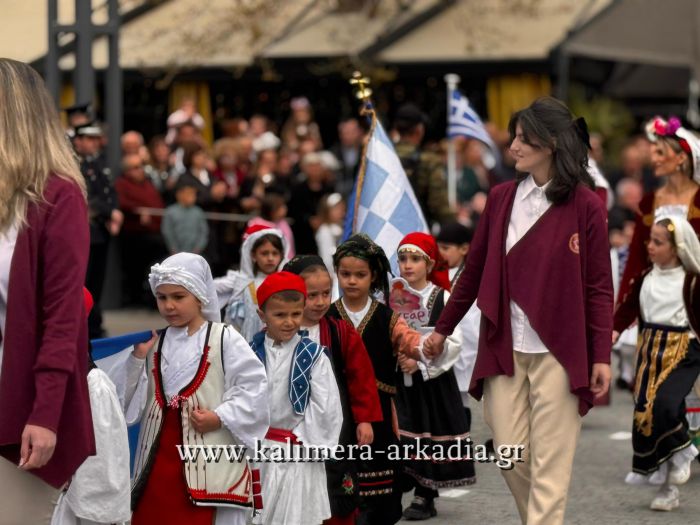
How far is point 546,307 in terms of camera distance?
6.23 m

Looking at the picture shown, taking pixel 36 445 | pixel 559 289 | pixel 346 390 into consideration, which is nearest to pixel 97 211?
pixel 346 390

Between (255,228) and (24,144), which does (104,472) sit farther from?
(255,228)

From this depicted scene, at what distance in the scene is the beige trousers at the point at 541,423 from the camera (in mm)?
6262

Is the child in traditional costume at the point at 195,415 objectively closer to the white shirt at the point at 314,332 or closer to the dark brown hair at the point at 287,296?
the dark brown hair at the point at 287,296

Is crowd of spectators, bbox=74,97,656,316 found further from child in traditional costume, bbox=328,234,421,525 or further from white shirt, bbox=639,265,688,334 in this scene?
child in traditional costume, bbox=328,234,421,525

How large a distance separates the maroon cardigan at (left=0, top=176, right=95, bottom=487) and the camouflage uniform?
22.2ft

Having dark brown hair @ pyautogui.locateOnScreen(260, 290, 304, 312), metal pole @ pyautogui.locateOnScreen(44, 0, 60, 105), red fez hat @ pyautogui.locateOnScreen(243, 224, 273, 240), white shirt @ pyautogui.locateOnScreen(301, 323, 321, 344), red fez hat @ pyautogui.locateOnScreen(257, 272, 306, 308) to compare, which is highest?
metal pole @ pyautogui.locateOnScreen(44, 0, 60, 105)

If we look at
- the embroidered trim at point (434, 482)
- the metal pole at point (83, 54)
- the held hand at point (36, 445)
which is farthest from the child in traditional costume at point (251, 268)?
the metal pole at point (83, 54)

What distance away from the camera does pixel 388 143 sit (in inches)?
362

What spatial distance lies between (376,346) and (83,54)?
26.8ft

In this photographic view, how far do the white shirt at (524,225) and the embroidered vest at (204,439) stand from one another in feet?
3.93

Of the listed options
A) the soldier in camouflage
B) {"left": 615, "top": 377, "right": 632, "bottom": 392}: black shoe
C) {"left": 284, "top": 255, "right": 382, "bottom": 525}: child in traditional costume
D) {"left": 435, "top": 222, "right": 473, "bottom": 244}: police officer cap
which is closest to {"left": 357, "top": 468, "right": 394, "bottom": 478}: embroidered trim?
{"left": 284, "top": 255, "right": 382, "bottom": 525}: child in traditional costume

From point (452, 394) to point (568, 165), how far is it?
1.93m

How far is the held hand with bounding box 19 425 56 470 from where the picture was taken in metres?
4.19
